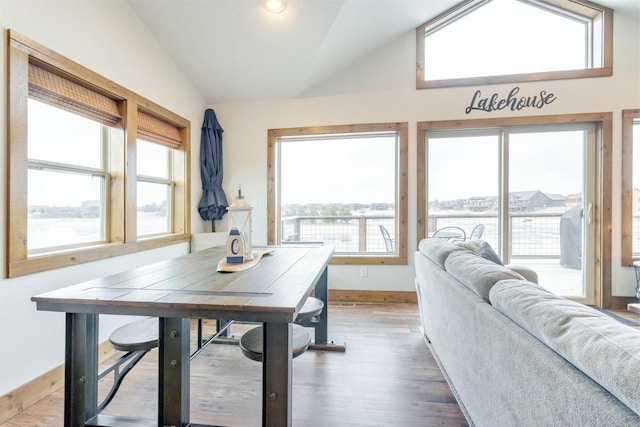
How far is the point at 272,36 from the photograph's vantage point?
2850 mm

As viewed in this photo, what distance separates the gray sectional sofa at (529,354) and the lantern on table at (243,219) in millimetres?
1110

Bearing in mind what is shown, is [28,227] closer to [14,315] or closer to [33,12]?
[14,315]

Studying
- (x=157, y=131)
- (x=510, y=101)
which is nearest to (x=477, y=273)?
(x=510, y=101)

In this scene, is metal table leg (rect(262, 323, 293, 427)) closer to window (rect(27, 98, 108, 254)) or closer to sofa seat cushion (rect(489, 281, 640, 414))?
sofa seat cushion (rect(489, 281, 640, 414))

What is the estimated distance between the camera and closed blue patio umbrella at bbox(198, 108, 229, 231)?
11.8 feet

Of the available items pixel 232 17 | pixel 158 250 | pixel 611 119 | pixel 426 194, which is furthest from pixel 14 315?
pixel 611 119

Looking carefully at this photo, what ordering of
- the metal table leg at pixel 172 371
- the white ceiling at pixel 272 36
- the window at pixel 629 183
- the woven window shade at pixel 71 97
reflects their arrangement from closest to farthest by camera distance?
the metal table leg at pixel 172 371 < the woven window shade at pixel 71 97 < the white ceiling at pixel 272 36 < the window at pixel 629 183

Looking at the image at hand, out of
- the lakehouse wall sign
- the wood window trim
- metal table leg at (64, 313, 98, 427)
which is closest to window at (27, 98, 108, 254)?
metal table leg at (64, 313, 98, 427)

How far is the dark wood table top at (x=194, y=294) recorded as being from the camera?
3.27 feet

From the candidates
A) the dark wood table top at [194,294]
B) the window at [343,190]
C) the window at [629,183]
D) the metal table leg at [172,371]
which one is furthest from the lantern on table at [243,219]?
the window at [629,183]

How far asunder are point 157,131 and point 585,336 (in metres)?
3.25

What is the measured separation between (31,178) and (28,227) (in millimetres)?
297

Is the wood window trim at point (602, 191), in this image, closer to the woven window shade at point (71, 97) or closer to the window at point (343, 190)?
the window at point (343, 190)

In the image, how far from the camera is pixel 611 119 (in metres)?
3.17
